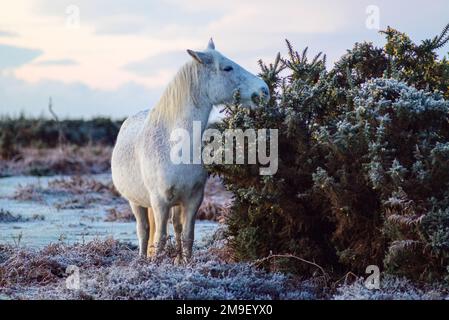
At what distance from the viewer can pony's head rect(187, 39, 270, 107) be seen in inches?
302

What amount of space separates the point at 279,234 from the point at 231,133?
3.63ft

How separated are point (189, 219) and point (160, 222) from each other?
309 mm

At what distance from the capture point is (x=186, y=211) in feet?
26.0

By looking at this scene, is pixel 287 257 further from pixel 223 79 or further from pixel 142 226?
pixel 142 226

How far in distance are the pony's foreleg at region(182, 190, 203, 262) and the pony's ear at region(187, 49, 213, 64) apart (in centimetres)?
132

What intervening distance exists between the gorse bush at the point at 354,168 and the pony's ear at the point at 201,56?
544 mm

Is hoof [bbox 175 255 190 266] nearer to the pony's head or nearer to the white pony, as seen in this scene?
the white pony

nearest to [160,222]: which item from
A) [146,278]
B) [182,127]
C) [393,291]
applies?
[182,127]

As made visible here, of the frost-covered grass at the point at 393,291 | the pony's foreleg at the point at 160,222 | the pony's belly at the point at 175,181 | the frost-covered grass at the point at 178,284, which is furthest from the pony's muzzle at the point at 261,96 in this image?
the frost-covered grass at the point at 393,291

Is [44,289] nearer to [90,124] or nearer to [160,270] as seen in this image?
[160,270]

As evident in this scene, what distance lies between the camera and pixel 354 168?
23.3 ft

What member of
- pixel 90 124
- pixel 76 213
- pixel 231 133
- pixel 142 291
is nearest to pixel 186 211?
pixel 231 133

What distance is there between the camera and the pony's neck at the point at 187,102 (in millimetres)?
7918
